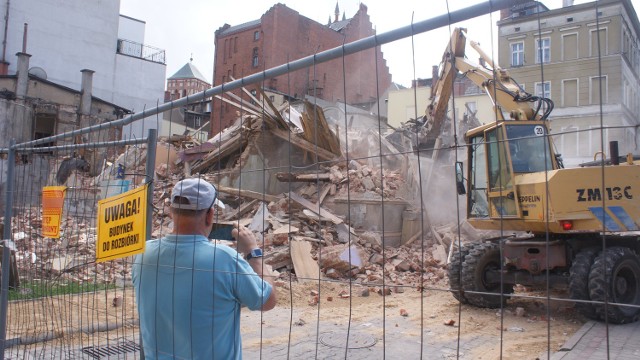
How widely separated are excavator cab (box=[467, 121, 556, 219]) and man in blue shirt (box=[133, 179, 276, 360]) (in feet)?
17.5

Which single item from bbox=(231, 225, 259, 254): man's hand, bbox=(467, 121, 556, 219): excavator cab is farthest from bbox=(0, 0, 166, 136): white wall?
bbox=(231, 225, 259, 254): man's hand

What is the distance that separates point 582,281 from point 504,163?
198 centimetres

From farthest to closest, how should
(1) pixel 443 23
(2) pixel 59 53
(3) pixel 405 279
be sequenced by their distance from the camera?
(2) pixel 59 53, (3) pixel 405 279, (1) pixel 443 23

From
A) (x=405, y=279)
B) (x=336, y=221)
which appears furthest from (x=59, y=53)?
(x=405, y=279)

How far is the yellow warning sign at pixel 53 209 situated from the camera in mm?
4277

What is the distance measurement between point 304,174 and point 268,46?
106 feet

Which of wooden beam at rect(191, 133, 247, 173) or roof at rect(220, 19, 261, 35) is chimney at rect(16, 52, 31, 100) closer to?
wooden beam at rect(191, 133, 247, 173)

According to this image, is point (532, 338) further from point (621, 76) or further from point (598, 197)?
point (621, 76)

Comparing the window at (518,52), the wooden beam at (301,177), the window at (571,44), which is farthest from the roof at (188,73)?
the window at (571,44)

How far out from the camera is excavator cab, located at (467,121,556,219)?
7234 mm

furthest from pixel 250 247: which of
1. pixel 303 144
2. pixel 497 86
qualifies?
pixel 303 144

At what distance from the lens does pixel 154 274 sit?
2596mm

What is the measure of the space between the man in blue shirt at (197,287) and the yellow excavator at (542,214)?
4.46 metres

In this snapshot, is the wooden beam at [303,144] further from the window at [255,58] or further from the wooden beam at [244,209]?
the window at [255,58]
